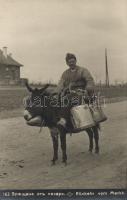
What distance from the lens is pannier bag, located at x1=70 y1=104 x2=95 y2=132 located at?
438 cm

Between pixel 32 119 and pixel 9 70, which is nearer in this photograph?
pixel 32 119

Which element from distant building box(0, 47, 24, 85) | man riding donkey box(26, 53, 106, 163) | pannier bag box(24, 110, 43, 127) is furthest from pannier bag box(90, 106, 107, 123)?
distant building box(0, 47, 24, 85)

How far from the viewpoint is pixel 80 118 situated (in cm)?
438

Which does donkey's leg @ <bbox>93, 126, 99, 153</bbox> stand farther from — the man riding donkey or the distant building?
the distant building

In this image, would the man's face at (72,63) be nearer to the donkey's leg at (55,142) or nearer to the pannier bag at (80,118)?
the pannier bag at (80,118)

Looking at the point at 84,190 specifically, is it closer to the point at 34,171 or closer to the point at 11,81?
the point at 34,171

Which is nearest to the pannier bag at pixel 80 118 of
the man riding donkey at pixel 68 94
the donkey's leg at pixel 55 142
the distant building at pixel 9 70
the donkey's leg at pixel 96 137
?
the man riding donkey at pixel 68 94

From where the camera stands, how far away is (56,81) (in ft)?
15.1

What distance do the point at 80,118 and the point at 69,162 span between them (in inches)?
16.3

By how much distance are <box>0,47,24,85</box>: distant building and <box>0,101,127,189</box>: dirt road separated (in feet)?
1.61

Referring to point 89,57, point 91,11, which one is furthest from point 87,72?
point 91,11

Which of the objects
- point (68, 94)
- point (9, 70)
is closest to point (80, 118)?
point (68, 94)

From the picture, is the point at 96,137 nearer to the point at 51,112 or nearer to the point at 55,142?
the point at 55,142

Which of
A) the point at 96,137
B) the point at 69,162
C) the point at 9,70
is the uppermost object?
the point at 9,70
